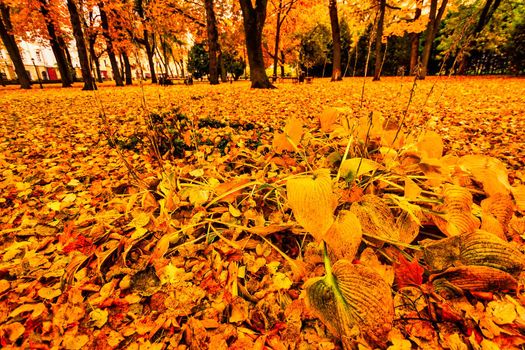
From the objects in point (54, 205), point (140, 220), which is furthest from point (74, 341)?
point (54, 205)

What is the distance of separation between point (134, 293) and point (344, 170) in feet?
3.67

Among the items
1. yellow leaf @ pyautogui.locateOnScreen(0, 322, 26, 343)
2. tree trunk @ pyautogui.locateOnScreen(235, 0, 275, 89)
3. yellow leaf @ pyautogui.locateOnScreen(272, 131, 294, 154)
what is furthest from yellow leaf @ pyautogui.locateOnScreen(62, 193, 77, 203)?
tree trunk @ pyautogui.locateOnScreen(235, 0, 275, 89)

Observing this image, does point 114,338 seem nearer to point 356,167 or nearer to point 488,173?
point 356,167

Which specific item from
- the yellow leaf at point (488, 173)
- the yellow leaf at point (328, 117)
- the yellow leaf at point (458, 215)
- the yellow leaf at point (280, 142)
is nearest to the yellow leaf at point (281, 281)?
the yellow leaf at point (458, 215)

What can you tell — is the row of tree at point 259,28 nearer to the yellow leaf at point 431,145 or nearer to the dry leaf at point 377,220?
the yellow leaf at point 431,145

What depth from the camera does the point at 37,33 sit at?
1739 centimetres

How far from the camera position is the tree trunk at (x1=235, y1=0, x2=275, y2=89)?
7.46 m

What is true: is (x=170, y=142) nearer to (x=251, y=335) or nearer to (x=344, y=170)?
(x=344, y=170)

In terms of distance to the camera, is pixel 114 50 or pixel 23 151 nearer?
pixel 23 151

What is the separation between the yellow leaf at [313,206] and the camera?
0.88 metres

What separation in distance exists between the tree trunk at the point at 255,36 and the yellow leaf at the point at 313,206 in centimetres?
760

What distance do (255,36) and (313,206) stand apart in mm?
8009

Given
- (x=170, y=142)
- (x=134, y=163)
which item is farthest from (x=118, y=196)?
(x=170, y=142)

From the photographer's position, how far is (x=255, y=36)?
302 inches
